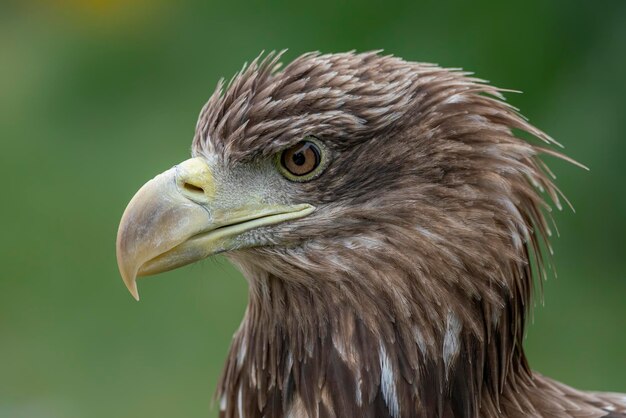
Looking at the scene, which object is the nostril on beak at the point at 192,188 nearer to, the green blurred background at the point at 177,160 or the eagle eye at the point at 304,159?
the eagle eye at the point at 304,159

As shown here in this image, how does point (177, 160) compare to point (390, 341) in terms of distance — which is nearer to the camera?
point (390, 341)

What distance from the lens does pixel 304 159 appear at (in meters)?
2.70

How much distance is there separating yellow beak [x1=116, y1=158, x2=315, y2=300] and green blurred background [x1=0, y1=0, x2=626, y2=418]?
8.94ft

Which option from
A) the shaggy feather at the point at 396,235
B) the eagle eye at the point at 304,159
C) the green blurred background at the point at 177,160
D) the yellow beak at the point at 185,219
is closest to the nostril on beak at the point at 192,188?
the yellow beak at the point at 185,219

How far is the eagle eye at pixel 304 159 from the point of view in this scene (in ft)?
8.82

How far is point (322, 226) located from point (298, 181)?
0.46 ft

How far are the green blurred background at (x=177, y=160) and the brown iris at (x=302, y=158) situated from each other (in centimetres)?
279

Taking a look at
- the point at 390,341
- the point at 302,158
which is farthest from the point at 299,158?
the point at 390,341

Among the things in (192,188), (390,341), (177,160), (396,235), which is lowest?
(390,341)

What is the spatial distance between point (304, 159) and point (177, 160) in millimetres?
4608

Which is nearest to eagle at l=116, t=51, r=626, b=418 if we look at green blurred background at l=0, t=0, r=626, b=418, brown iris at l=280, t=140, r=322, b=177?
brown iris at l=280, t=140, r=322, b=177

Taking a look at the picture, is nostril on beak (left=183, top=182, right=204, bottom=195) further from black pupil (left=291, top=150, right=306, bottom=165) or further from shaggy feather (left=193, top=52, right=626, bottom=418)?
black pupil (left=291, top=150, right=306, bottom=165)

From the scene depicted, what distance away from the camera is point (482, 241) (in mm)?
2639

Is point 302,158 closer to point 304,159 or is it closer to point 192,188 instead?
point 304,159
